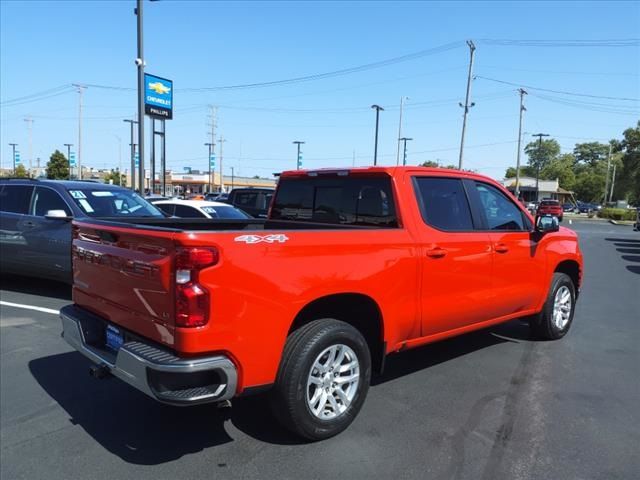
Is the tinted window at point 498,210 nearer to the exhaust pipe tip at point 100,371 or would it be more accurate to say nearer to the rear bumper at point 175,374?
the rear bumper at point 175,374

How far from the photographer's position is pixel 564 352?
18.4ft

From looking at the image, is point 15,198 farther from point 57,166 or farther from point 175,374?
point 57,166

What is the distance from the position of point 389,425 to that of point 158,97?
14079mm

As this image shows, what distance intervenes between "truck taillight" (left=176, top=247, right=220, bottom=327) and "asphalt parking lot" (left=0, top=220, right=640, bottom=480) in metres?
1.02

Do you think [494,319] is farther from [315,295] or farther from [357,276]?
[315,295]

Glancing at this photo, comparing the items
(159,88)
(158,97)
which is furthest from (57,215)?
(159,88)

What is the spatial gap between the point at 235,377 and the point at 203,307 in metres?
0.46

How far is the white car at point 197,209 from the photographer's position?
37.0 ft

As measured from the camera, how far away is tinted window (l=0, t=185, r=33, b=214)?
317 inches

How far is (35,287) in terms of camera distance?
873 centimetres

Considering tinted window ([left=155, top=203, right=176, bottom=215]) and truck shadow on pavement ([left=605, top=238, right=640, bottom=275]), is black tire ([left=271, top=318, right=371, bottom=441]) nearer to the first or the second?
tinted window ([left=155, top=203, right=176, bottom=215])

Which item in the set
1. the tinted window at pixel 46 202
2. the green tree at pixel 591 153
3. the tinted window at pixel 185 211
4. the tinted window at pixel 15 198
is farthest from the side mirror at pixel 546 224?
the green tree at pixel 591 153

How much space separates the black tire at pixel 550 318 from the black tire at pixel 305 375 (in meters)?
3.05

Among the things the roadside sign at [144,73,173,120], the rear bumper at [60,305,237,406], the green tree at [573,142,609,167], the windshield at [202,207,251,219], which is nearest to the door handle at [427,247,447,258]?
the rear bumper at [60,305,237,406]
